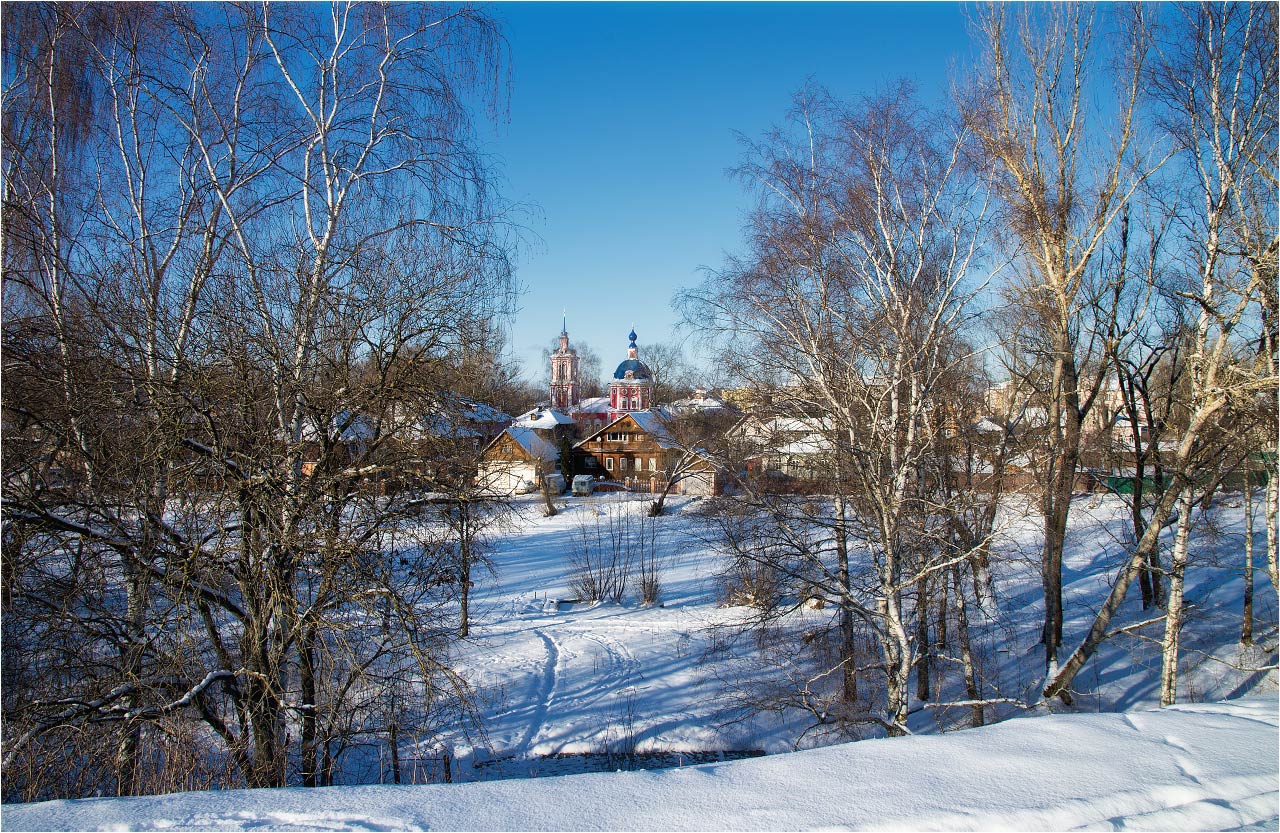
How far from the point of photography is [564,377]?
215ft

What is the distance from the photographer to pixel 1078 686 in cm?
1167

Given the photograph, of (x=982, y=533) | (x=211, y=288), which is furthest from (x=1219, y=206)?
(x=211, y=288)

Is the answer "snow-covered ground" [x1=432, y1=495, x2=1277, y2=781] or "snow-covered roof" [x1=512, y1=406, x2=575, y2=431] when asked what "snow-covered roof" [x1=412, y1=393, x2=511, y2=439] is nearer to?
"snow-covered ground" [x1=432, y1=495, x2=1277, y2=781]

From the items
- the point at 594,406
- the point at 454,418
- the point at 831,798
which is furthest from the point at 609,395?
the point at 831,798

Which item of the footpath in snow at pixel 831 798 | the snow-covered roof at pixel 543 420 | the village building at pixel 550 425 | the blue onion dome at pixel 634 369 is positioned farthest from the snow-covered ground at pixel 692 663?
the blue onion dome at pixel 634 369

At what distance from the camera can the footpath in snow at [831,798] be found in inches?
86.3

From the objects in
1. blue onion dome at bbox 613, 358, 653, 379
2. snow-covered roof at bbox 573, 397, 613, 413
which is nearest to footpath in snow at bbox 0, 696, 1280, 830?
blue onion dome at bbox 613, 358, 653, 379

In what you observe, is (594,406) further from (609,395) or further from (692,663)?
(692,663)

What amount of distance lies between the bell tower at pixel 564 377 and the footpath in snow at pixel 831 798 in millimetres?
61942

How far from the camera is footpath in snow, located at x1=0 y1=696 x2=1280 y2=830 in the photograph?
219 cm

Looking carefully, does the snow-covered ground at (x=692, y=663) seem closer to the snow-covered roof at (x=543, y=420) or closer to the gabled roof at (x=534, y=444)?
the gabled roof at (x=534, y=444)

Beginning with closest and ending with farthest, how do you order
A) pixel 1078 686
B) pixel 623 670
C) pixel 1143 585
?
pixel 1078 686
pixel 623 670
pixel 1143 585

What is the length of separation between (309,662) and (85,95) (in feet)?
19.2

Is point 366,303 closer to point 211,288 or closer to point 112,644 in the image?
point 211,288
